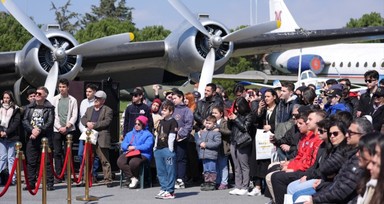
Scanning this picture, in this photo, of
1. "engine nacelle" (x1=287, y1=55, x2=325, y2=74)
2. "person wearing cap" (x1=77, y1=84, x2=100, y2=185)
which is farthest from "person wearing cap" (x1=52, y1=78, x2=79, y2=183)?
"engine nacelle" (x1=287, y1=55, x2=325, y2=74)

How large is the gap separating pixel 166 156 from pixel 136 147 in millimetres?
1021

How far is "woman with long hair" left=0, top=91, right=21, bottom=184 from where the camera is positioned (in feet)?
40.1

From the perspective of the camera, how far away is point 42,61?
1603cm

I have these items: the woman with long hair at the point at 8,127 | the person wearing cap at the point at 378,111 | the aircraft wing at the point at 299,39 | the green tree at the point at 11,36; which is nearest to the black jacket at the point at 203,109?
the person wearing cap at the point at 378,111

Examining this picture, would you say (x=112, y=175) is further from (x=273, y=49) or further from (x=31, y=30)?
(x=273, y=49)

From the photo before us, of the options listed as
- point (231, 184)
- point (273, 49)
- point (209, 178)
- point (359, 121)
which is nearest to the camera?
point (359, 121)

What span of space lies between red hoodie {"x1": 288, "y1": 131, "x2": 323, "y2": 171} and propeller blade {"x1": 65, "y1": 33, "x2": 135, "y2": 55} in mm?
7713

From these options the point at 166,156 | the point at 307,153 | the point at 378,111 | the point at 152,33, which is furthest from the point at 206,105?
the point at 152,33

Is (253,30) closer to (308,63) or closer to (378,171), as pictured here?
(378,171)

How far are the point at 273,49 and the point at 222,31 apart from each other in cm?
295

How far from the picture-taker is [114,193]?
1155 centimetres

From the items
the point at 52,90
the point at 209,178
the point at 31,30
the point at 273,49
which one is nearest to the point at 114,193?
the point at 209,178

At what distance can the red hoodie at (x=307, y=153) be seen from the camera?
864cm

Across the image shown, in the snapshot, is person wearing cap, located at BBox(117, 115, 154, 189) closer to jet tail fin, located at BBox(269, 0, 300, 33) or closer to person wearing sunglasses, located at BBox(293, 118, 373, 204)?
person wearing sunglasses, located at BBox(293, 118, 373, 204)
